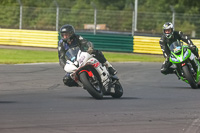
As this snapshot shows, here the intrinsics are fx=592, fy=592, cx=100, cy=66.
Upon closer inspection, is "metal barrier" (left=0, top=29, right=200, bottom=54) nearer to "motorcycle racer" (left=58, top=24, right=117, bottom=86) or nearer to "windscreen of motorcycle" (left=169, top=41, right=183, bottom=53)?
"windscreen of motorcycle" (left=169, top=41, right=183, bottom=53)

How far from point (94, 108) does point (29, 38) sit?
2171cm

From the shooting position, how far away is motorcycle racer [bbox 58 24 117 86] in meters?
10.7

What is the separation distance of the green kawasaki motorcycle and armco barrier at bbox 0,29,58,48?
1673 cm

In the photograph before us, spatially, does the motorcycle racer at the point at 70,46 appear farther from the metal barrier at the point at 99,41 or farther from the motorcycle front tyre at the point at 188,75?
the metal barrier at the point at 99,41

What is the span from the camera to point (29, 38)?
100 feet

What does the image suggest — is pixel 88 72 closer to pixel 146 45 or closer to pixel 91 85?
pixel 91 85

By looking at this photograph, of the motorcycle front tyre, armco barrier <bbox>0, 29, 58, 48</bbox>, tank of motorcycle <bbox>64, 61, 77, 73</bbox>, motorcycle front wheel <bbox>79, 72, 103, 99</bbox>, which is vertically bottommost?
armco barrier <bbox>0, 29, 58, 48</bbox>

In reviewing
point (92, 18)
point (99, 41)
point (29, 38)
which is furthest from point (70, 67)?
point (92, 18)

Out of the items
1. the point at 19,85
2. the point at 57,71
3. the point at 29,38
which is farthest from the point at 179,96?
the point at 29,38

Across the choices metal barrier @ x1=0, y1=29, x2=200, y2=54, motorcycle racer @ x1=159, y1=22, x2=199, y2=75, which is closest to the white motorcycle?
motorcycle racer @ x1=159, y1=22, x2=199, y2=75

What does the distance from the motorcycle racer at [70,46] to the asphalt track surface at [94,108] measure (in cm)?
46

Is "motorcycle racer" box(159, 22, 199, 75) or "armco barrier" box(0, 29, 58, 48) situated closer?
"motorcycle racer" box(159, 22, 199, 75)

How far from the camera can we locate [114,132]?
22.6ft

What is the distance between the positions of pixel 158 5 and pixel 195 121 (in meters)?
51.8
